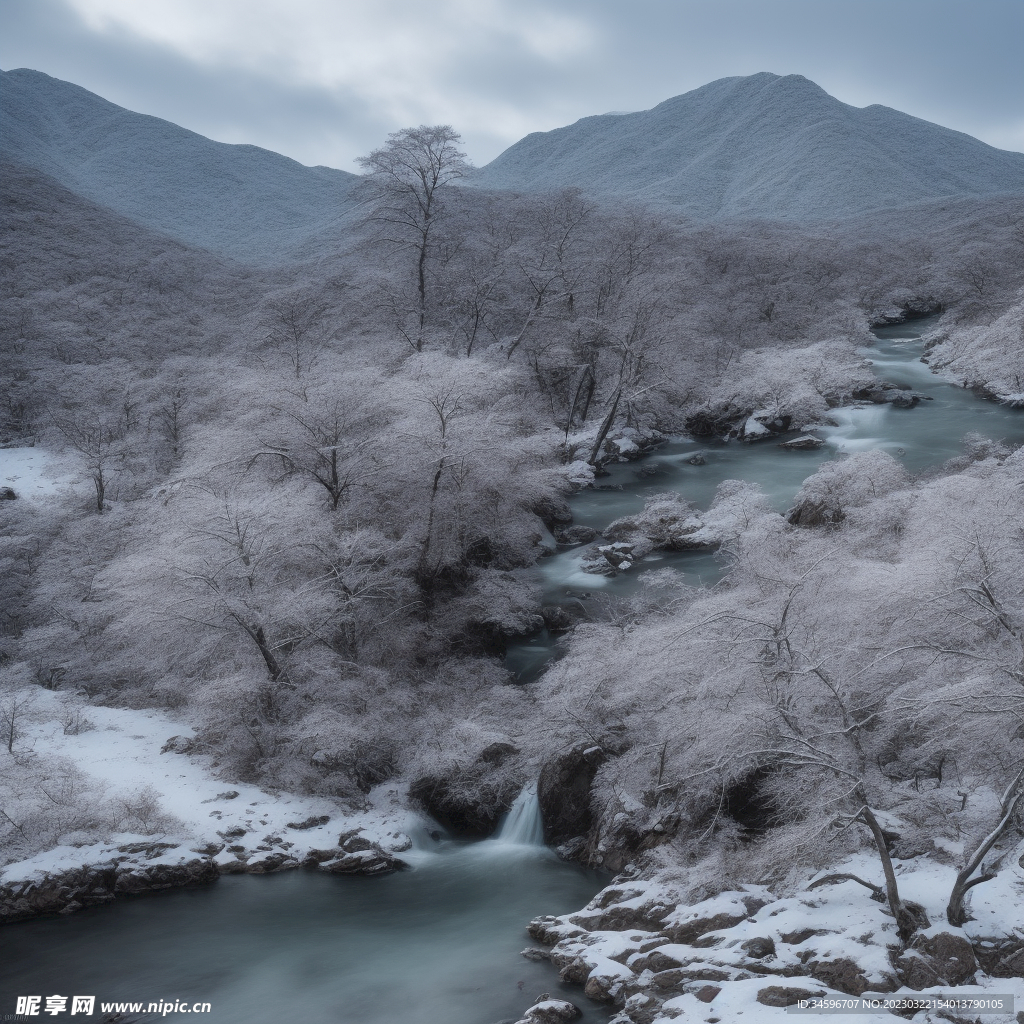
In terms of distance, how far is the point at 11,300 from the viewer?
36656 mm

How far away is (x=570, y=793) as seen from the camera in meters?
13.9

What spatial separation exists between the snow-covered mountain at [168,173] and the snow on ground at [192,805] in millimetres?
51398

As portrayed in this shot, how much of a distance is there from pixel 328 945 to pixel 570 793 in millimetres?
4954

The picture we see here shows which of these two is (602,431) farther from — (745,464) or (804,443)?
(804,443)

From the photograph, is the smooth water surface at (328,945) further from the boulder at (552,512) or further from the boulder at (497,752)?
the boulder at (552,512)

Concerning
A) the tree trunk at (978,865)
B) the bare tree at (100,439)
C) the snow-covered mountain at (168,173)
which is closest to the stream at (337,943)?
the tree trunk at (978,865)

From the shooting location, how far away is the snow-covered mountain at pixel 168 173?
66.8 meters

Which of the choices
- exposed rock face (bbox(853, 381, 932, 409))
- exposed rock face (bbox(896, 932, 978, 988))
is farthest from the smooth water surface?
exposed rock face (bbox(853, 381, 932, 409))

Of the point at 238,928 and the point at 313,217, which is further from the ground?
the point at 313,217

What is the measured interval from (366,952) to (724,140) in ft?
370

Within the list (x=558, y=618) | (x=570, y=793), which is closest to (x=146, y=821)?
(x=570, y=793)

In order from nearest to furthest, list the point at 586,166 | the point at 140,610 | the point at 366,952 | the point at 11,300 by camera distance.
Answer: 1. the point at 366,952
2. the point at 140,610
3. the point at 11,300
4. the point at 586,166

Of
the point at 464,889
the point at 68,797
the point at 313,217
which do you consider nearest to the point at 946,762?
the point at 464,889

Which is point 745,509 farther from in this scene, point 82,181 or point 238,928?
point 82,181
